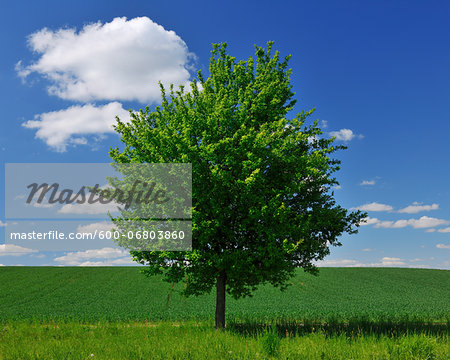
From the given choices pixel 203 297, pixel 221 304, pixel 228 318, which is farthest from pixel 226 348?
pixel 203 297

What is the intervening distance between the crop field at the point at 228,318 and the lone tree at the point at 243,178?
2882 millimetres

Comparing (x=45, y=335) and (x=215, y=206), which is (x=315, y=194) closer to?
(x=215, y=206)

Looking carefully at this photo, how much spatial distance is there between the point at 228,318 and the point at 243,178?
1080 cm

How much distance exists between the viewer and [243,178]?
15352mm

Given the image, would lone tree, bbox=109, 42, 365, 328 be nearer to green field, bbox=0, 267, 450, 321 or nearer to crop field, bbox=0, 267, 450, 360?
crop field, bbox=0, 267, 450, 360

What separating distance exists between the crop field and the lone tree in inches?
113

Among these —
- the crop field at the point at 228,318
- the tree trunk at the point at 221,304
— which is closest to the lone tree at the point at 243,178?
the tree trunk at the point at 221,304

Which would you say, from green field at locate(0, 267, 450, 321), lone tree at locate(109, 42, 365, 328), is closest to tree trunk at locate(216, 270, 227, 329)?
lone tree at locate(109, 42, 365, 328)

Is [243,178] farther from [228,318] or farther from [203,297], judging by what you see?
[203,297]

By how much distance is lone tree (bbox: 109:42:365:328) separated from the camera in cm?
1518

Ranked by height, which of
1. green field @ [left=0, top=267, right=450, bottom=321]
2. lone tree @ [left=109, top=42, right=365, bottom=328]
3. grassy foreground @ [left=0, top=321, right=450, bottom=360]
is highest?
lone tree @ [left=109, top=42, right=365, bottom=328]

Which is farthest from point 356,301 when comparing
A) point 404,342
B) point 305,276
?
point 404,342

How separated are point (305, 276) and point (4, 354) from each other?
45.9 meters

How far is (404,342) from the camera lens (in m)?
11.4
